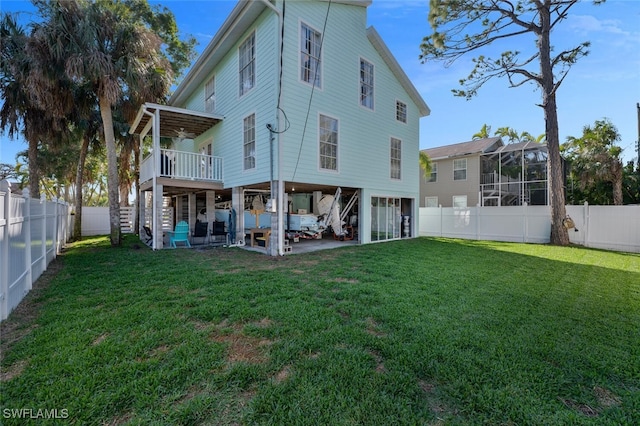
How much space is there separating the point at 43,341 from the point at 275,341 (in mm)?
2602

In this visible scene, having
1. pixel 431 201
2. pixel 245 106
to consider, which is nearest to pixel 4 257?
pixel 245 106

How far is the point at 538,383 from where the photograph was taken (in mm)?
2574

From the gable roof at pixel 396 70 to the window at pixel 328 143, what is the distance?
454 centimetres

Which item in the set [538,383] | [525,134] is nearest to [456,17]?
[538,383]

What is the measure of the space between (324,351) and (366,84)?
38.3 ft

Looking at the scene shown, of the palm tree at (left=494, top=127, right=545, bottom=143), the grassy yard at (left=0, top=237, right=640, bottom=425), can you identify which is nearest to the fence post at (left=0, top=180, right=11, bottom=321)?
the grassy yard at (left=0, top=237, right=640, bottom=425)

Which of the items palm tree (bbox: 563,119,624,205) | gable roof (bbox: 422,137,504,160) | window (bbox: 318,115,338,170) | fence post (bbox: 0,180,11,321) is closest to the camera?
fence post (bbox: 0,180,11,321)

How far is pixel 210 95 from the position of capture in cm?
1355

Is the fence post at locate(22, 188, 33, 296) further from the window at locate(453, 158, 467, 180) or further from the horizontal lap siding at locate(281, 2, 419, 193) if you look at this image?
the window at locate(453, 158, 467, 180)

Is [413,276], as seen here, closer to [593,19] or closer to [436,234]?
[436,234]

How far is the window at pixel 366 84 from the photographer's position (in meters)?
12.0

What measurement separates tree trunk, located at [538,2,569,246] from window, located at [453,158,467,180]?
7.09 m

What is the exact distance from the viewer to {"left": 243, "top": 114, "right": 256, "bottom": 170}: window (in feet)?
33.5

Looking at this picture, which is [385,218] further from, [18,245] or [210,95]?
[18,245]
